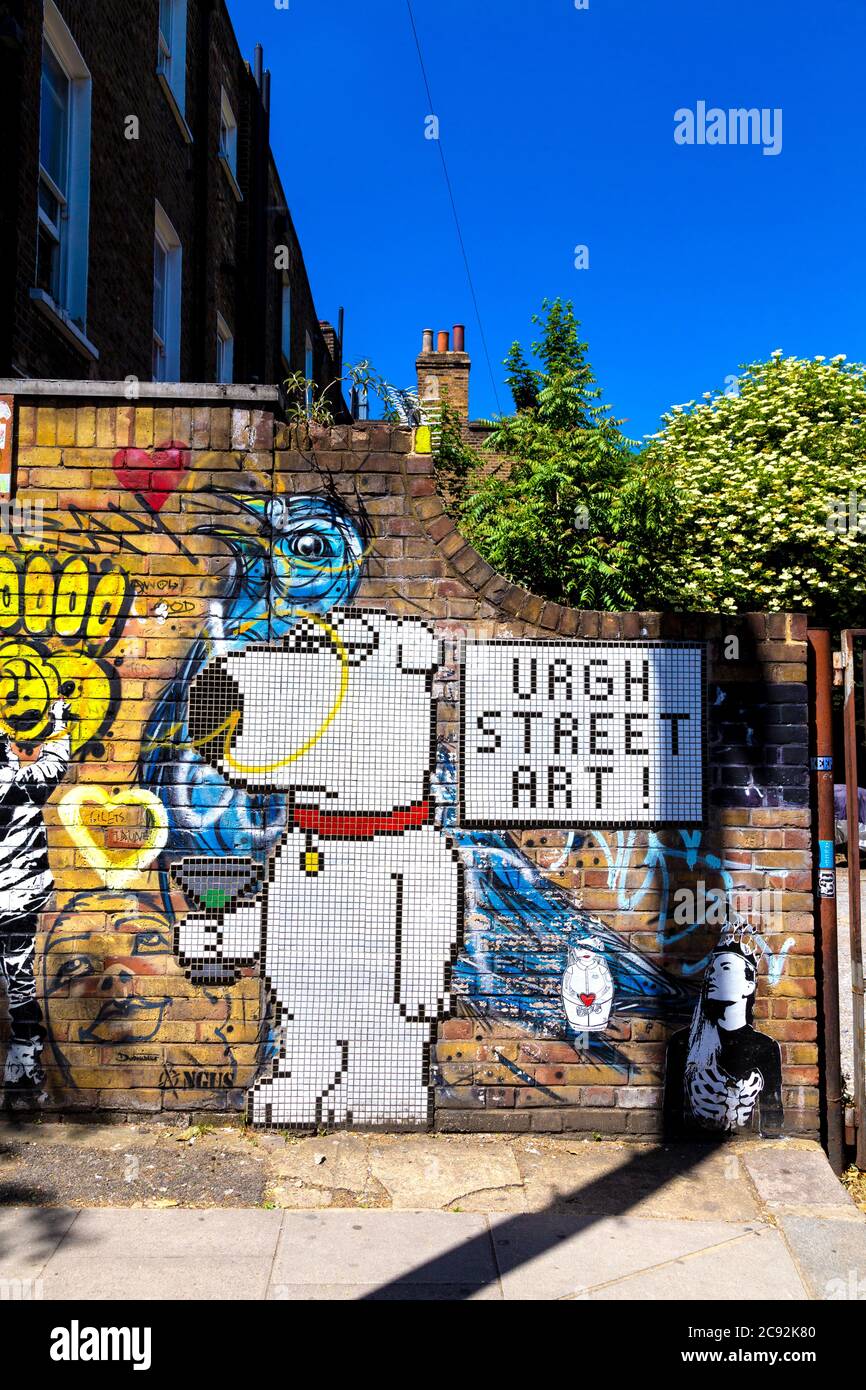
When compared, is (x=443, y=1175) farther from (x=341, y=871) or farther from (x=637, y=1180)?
(x=341, y=871)

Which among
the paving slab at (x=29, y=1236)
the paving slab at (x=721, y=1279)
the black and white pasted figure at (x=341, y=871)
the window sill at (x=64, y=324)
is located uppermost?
the window sill at (x=64, y=324)

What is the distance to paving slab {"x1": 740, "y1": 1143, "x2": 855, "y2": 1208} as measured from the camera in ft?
13.1

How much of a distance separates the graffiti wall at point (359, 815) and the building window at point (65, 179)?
3.97 metres

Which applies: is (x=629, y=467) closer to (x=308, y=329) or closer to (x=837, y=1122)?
(x=837, y=1122)

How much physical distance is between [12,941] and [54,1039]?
484mm

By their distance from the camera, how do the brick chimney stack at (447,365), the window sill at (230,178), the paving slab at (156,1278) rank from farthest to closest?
the brick chimney stack at (447,365) < the window sill at (230,178) < the paving slab at (156,1278)

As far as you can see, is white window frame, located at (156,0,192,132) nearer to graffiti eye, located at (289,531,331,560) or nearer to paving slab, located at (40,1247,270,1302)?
graffiti eye, located at (289,531,331,560)

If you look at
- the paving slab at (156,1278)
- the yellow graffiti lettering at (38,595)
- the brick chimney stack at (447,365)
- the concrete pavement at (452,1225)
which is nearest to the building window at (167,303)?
the yellow graffiti lettering at (38,595)

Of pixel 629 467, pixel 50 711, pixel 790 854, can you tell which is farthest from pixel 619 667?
pixel 629 467

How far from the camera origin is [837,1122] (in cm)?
440

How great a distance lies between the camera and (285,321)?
695 inches

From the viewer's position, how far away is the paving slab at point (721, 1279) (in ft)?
10.8

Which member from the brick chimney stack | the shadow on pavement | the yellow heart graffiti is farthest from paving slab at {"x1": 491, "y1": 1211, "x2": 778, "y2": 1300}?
the brick chimney stack

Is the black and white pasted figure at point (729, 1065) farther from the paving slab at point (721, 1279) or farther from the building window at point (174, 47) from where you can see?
the building window at point (174, 47)
